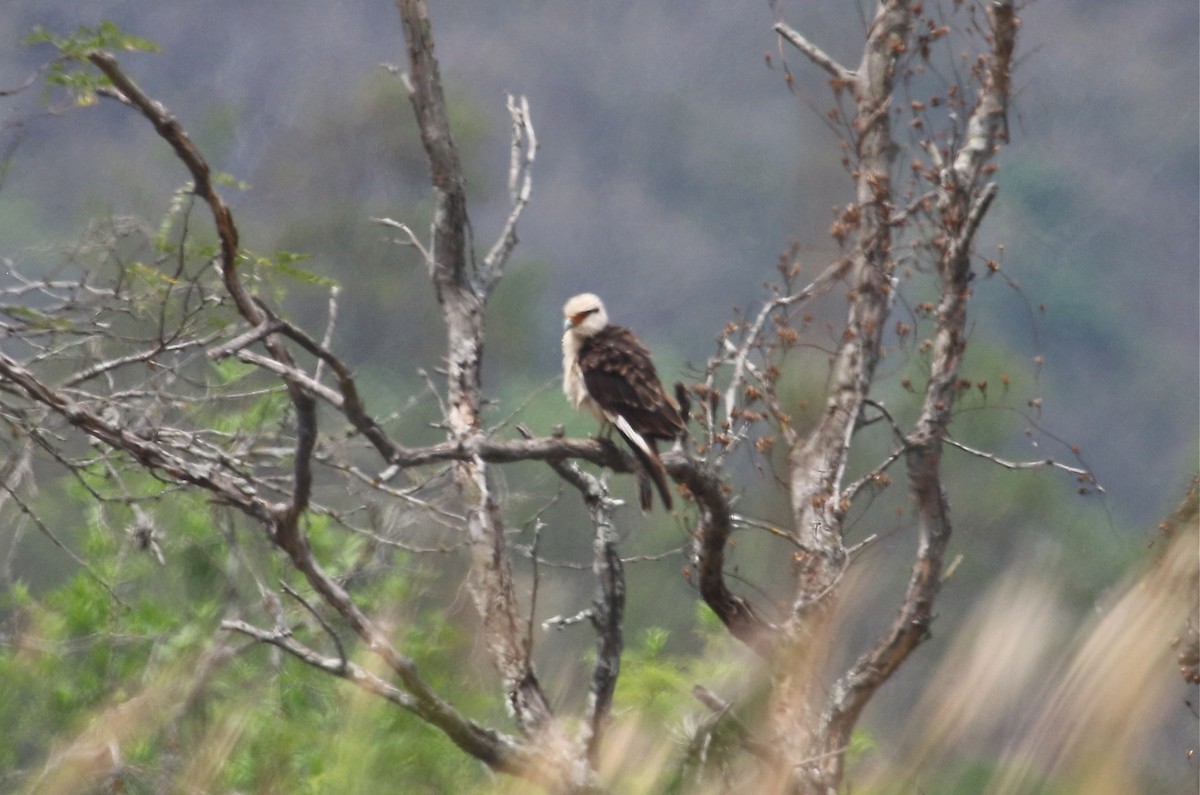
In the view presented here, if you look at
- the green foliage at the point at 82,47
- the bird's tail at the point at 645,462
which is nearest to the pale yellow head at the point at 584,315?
the bird's tail at the point at 645,462

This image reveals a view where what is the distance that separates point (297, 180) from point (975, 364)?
8482 mm

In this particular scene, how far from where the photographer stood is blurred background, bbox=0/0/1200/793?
13.6 metres

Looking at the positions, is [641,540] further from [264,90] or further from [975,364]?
[264,90]

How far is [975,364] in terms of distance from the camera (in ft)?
44.2

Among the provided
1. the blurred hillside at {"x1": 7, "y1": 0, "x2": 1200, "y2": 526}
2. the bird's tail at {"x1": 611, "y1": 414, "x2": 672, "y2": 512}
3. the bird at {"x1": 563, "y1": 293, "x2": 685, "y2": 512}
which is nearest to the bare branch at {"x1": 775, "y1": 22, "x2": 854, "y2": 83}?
the bird at {"x1": 563, "y1": 293, "x2": 685, "y2": 512}

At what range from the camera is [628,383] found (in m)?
3.99

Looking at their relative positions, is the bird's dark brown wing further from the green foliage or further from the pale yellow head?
the green foliage

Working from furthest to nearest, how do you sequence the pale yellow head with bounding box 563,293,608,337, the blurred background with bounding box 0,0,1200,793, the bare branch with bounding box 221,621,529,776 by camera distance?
the blurred background with bounding box 0,0,1200,793 → the pale yellow head with bounding box 563,293,608,337 → the bare branch with bounding box 221,621,529,776

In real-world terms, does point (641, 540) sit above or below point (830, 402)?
above

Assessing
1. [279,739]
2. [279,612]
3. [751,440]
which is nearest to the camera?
[279,612]

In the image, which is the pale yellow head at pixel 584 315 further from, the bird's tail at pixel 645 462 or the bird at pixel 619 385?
the bird's tail at pixel 645 462

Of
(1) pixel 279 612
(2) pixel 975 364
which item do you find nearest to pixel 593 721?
(1) pixel 279 612

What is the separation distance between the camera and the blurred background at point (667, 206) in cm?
1362

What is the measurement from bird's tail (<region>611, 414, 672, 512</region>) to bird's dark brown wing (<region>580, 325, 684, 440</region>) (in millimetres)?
37
